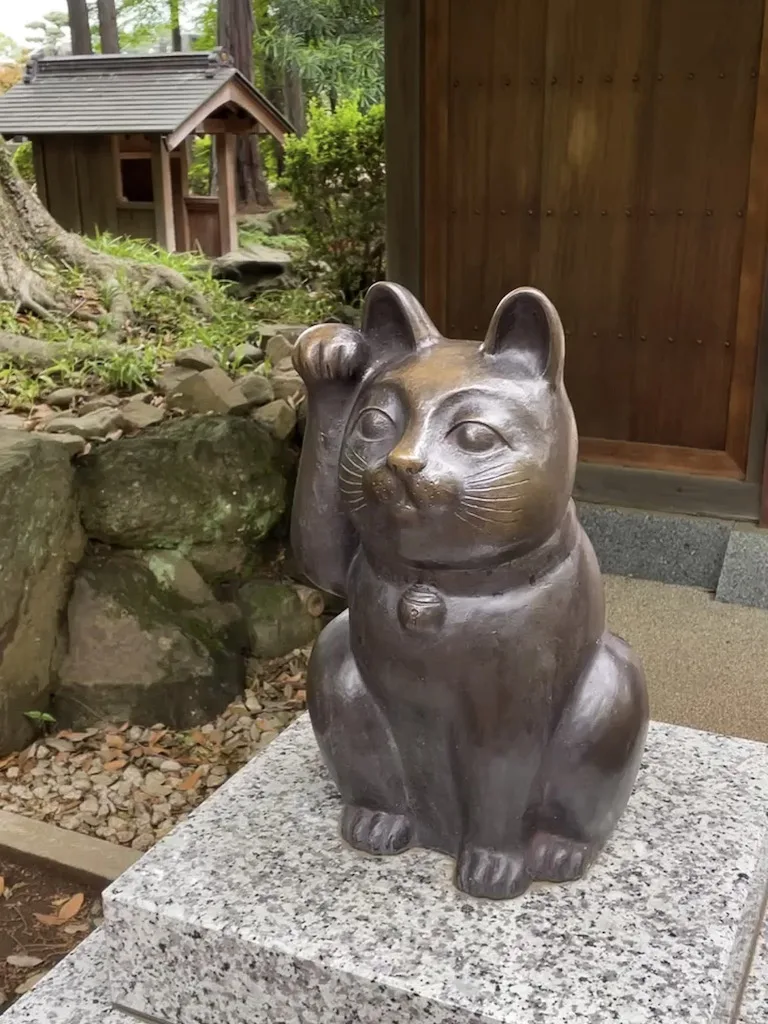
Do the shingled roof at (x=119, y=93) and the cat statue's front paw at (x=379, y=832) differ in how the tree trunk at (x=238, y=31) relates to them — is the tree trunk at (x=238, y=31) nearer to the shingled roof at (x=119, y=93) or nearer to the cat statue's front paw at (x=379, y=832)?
the shingled roof at (x=119, y=93)

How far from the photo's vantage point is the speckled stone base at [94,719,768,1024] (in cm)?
155

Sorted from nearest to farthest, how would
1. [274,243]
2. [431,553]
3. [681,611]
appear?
[431,553] < [681,611] < [274,243]

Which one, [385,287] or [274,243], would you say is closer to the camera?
[385,287]

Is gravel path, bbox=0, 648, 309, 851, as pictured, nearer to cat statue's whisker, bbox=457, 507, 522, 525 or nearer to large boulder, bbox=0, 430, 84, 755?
large boulder, bbox=0, 430, 84, 755

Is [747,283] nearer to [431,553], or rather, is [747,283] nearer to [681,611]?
[681,611]

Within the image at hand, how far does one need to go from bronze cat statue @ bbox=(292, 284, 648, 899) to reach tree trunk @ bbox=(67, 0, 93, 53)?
47.4 ft

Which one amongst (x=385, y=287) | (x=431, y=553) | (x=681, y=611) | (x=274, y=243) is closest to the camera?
(x=431, y=553)

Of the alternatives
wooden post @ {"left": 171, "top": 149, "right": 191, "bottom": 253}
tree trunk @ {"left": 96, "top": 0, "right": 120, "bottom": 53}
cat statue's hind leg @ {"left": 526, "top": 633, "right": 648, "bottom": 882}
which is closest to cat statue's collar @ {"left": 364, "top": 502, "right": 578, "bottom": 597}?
cat statue's hind leg @ {"left": 526, "top": 633, "right": 648, "bottom": 882}

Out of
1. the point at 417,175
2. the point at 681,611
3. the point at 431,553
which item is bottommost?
the point at 681,611

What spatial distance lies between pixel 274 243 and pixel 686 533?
8.13 meters

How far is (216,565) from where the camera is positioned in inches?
171

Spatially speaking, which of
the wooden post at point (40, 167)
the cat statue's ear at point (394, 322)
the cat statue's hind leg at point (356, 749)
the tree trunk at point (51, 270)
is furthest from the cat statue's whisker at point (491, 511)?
the wooden post at point (40, 167)

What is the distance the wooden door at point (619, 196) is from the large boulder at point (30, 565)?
2087mm

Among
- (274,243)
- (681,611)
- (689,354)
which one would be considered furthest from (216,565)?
(274,243)
